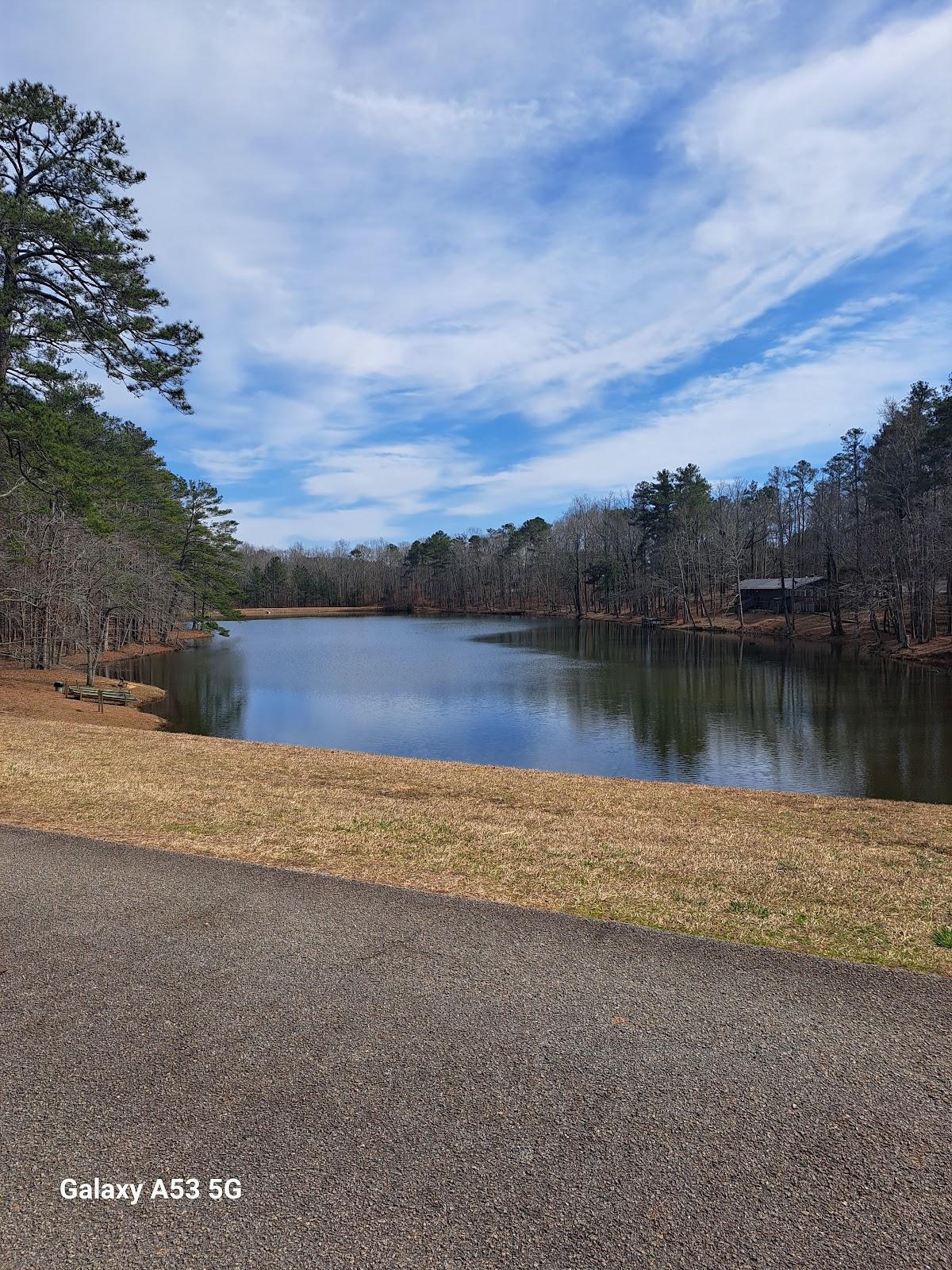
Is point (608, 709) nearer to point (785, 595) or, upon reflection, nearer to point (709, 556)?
point (785, 595)

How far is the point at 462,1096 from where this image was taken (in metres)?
2.79

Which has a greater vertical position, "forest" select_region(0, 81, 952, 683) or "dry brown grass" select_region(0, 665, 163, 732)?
"forest" select_region(0, 81, 952, 683)

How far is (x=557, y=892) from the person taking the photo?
5.04 meters

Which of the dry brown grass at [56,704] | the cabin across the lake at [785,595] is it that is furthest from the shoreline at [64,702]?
the cabin across the lake at [785,595]

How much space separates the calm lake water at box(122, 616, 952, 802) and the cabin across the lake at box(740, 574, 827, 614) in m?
13.9

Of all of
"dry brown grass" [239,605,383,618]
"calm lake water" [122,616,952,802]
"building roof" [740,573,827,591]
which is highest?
"building roof" [740,573,827,591]

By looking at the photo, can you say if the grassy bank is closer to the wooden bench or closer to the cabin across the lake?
the wooden bench

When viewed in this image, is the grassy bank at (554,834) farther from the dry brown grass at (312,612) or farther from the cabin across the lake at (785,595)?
the dry brown grass at (312,612)

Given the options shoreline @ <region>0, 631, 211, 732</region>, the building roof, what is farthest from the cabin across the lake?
shoreline @ <region>0, 631, 211, 732</region>

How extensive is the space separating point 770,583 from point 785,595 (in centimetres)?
946

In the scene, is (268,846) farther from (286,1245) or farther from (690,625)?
(690,625)

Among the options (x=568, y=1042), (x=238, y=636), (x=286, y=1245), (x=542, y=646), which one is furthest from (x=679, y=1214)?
(x=238, y=636)

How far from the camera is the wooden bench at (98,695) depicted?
21.5 meters

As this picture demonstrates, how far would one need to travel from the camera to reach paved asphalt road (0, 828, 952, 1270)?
215 cm
